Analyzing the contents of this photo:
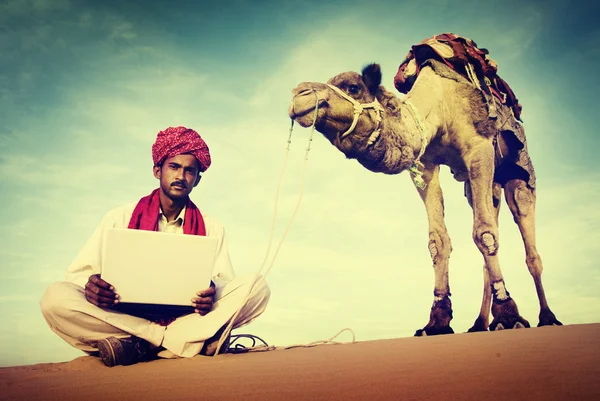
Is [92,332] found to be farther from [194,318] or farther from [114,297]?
[194,318]

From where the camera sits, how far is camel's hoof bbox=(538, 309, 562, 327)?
658cm

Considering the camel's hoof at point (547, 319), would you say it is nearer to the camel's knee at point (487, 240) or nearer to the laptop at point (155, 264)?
the camel's knee at point (487, 240)

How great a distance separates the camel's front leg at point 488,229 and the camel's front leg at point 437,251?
17.8 inches

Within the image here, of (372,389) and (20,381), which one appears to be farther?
(20,381)

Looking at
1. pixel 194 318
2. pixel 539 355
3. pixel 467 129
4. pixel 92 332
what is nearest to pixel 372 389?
pixel 539 355

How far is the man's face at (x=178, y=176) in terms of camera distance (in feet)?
12.0

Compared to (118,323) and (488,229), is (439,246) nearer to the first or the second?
(488,229)

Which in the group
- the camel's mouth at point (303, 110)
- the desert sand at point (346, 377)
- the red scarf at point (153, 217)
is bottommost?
the desert sand at point (346, 377)

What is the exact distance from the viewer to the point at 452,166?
6980 mm

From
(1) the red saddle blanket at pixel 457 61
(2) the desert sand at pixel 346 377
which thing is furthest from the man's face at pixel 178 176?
(1) the red saddle blanket at pixel 457 61

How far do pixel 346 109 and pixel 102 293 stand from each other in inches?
124

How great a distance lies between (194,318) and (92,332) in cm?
64

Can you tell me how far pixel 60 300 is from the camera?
10.1 ft

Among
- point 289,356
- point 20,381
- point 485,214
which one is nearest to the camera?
point 20,381
